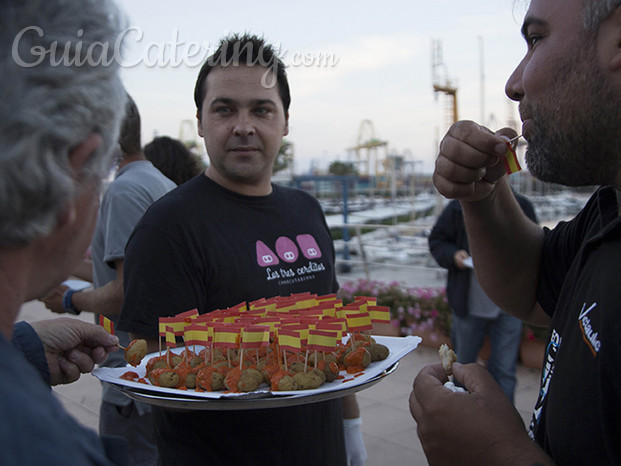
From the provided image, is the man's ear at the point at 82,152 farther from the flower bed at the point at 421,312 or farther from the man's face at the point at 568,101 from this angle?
the flower bed at the point at 421,312

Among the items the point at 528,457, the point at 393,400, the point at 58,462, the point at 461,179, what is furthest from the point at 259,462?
the point at 393,400

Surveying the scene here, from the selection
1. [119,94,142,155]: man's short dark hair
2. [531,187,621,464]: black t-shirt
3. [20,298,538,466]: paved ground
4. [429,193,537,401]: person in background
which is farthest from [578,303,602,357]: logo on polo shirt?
[20,298,538,466]: paved ground

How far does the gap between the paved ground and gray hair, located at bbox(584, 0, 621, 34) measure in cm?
337

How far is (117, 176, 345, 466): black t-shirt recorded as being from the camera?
5.75ft

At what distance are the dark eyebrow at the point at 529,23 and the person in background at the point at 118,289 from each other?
73.6 inches

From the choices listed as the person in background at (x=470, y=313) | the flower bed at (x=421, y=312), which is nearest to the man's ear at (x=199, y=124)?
the person in background at (x=470, y=313)

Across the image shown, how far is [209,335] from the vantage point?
1.54 metres

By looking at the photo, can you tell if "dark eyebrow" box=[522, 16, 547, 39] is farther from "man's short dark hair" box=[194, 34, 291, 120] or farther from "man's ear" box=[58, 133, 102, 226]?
"man's short dark hair" box=[194, 34, 291, 120]

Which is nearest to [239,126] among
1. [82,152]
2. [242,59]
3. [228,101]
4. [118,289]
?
[228,101]

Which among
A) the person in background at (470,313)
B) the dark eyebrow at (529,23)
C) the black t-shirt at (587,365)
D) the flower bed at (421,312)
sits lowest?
the flower bed at (421,312)

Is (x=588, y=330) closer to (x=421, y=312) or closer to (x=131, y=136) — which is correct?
(x=131, y=136)

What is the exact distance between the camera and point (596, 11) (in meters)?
1.16

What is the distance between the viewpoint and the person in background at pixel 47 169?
0.60m

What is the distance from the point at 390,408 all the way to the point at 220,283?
3.26 m
